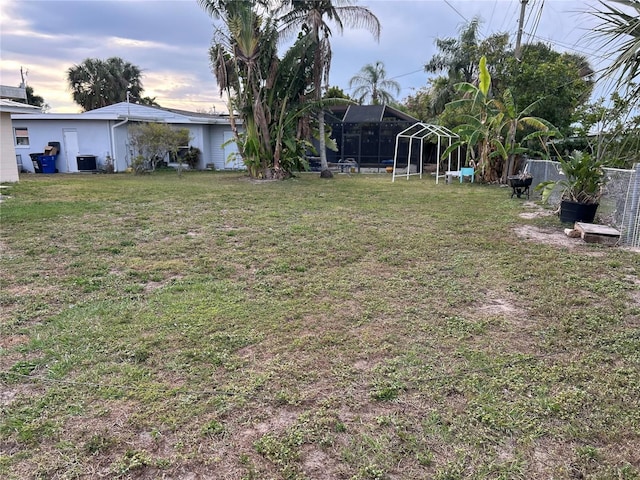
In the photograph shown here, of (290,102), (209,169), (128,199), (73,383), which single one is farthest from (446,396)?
(209,169)

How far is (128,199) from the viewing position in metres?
9.88

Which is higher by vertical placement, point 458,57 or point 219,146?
point 458,57

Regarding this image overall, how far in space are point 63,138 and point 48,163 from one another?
1.43m

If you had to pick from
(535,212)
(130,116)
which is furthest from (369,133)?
(535,212)

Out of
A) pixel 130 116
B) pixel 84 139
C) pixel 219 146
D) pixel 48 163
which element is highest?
pixel 130 116

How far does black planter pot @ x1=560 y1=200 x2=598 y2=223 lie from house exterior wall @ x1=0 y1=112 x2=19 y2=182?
617 inches

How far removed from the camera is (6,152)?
1302 cm

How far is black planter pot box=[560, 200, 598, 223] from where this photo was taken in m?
7.05

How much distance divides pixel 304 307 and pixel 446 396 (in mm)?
1603

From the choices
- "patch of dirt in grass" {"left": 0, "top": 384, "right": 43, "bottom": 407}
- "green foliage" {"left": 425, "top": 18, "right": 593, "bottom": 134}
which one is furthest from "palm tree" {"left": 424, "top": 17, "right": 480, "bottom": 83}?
"patch of dirt in grass" {"left": 0, "top": 384, "right": 43, "bottom": 407}

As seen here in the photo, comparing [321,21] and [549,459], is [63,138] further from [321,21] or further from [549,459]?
[549,459]

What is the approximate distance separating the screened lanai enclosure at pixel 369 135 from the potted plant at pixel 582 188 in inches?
543

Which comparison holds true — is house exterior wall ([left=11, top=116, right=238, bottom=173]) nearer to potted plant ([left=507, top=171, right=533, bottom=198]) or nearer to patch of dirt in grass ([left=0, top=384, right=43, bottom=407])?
potted plant ([left=507, top=171, right=533, bottom=198])

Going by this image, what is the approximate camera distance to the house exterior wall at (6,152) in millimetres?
12930
